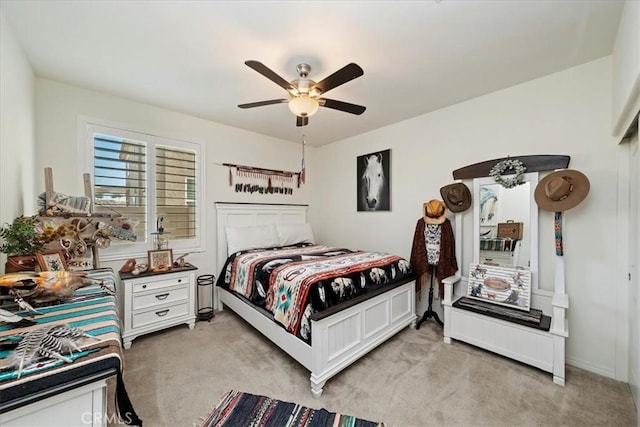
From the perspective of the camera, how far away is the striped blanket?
75 cm

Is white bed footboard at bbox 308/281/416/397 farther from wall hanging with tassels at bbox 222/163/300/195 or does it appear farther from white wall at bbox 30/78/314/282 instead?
wall hanging with tassels at bbox 222/163/300/195

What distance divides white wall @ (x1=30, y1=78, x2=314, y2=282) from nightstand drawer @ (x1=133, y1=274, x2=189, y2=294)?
49 cm

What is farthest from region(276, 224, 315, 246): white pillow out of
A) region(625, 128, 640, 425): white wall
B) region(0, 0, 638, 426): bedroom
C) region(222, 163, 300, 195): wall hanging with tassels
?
region(625, 128, 640, 425): white wall

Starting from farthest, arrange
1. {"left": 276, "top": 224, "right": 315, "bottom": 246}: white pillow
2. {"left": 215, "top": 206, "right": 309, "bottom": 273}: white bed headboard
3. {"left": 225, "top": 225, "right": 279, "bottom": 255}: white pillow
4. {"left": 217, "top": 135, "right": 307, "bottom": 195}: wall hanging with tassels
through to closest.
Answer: {"left": 276, "top": 224, "right": 315, "bottom": 246}: white pillow < {"left": 217, "top": 135, "right": 307, "bottom": 195}: wall hanging with tassels < {"left": 215, "top": 206, "right": 309, "bottom": 273}: white bed headboard < {"left": 225, "top": 225, "right": 279, "bottom": 255}: white pillow

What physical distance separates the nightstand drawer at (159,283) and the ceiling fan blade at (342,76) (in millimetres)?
2463

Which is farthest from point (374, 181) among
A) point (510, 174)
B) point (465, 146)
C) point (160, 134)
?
point (160, 134)

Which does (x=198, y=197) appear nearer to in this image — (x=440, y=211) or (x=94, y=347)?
(x=94, y=347)

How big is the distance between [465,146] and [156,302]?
150 inches

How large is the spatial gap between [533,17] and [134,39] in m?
2.77

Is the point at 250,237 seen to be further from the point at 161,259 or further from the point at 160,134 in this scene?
the point at 160,134

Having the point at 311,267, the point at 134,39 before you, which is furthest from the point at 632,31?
the point at 134,39

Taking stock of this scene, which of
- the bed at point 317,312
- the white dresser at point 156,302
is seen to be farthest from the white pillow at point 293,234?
the white dresser at point 156,302

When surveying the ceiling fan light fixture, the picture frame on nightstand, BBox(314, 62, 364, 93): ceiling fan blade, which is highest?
BBox(314, 62, 364, 93): ceiling fan blade

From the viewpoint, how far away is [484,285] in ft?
8.70
